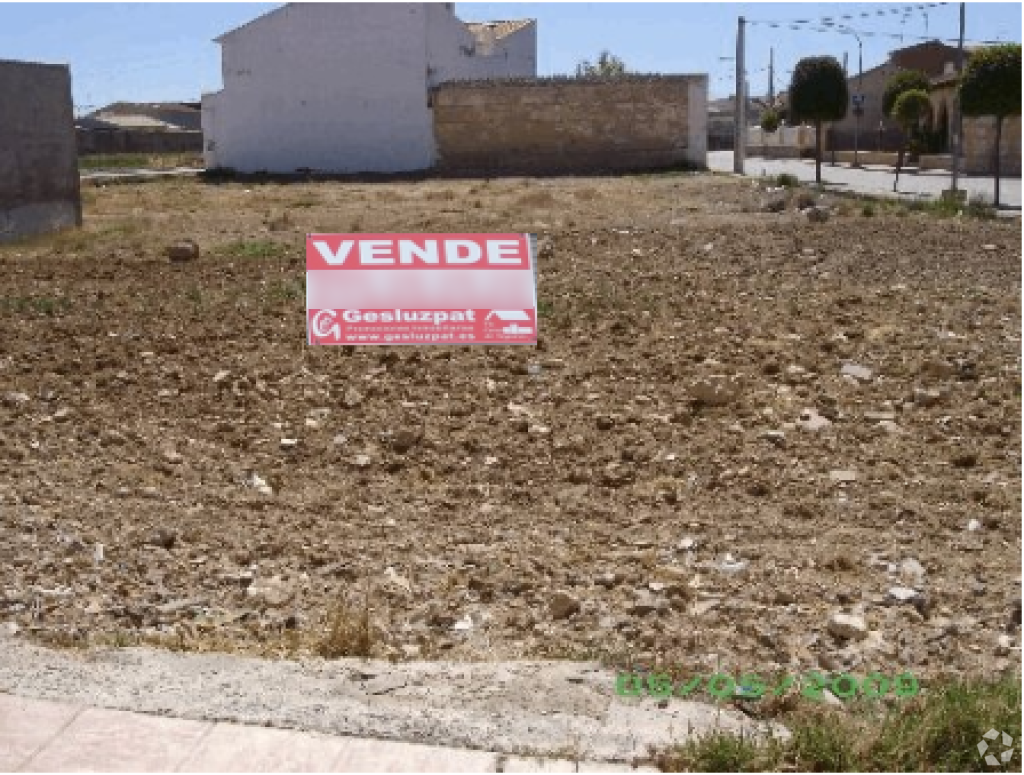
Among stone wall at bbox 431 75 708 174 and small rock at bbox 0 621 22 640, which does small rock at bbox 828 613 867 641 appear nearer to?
small rock at bbox 0 621 22 640

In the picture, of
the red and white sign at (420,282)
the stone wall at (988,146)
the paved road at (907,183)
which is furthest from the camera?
the stone wall at (988,146)

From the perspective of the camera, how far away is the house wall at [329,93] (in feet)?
114

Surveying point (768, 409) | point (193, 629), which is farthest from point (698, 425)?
point (193, 629)

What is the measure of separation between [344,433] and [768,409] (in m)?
2.14

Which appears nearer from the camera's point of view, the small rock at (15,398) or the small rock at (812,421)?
the small rock at (812,421)

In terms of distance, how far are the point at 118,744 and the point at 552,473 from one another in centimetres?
295

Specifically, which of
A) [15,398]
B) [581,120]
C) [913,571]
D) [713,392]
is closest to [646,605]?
[913,571]

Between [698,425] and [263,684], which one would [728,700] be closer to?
[263,684]

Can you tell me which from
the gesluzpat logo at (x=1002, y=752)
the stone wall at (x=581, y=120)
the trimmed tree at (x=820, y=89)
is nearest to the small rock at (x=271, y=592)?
the gesluzpat logo at (x=1002, y=752)

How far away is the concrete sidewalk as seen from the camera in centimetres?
279

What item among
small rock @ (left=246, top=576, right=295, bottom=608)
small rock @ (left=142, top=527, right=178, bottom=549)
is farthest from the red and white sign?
small rock @ (left=246, top=576, right=295, bottom=608)

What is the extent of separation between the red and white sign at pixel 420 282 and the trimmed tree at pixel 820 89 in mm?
23797

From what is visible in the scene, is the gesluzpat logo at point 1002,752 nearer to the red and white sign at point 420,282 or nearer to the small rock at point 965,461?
the small rock at point 965,461

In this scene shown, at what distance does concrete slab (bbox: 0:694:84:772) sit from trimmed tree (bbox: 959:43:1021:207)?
19.8m
